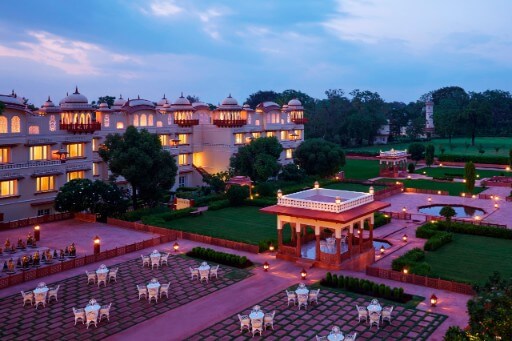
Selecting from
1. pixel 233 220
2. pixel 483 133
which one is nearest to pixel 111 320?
pixel 233 220

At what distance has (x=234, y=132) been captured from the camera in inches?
2530

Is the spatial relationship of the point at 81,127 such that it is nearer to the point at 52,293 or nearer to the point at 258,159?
the point at 258,159

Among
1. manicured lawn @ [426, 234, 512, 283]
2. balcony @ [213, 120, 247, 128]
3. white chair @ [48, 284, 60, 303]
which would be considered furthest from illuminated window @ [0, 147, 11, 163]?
manicured lawn @ [426, 234, 512, 283]

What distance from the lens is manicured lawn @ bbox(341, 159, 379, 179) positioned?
7289cm

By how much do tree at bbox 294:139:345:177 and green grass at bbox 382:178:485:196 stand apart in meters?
9.52

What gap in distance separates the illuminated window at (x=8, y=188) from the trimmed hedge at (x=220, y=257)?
18.8 meters

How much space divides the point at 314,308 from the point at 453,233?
64.2ft

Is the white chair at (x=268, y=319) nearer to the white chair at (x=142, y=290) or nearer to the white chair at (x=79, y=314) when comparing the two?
the white chair at (x=142, y=290)

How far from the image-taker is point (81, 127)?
160ft

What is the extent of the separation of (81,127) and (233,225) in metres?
18.6

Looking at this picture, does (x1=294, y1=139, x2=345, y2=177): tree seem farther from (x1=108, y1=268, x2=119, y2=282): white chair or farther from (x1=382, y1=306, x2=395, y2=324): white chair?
(x1=382, y1=306, x2=395, y2=324): white chair

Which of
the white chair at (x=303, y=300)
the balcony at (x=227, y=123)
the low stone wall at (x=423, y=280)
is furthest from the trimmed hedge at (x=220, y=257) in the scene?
the balcony at (x=227, y=123)

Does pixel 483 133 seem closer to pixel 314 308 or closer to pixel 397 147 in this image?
pixel 397 147

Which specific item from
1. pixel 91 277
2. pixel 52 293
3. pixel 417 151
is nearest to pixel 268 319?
pixel 52 293
